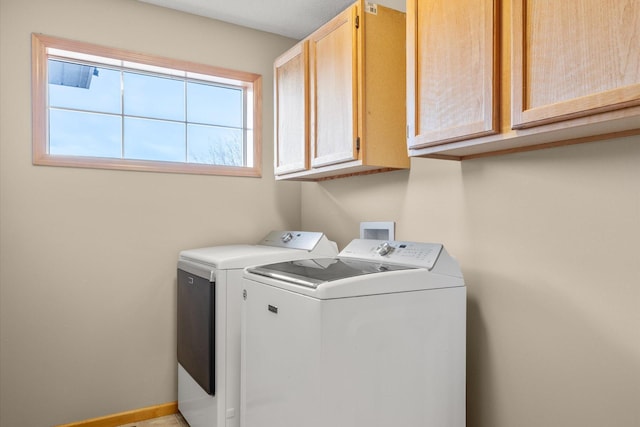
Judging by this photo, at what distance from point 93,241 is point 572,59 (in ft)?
8.16

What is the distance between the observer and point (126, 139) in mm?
2719

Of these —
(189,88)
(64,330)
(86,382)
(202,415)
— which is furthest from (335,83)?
(86,382)

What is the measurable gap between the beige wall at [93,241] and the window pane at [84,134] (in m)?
0.15

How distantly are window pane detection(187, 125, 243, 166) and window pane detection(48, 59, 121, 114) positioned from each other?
1.65 feet

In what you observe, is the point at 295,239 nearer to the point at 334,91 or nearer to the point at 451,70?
the point at 334,91

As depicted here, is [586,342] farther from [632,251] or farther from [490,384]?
[490,384]

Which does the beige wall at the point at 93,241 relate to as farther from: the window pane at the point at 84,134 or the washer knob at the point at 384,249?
the washer knob at the point at 384,249

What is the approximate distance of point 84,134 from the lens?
2.61 metres

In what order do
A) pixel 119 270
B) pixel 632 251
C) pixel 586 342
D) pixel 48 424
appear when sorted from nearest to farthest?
pixel 632 251, pixel 586 342, pixel 48 424, pixel 119 270

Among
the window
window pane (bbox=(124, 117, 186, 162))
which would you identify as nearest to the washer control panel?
the window

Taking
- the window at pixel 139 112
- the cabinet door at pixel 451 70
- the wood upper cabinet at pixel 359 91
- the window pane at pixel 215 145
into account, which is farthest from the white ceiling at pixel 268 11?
the cabinet door at pixel 451 70

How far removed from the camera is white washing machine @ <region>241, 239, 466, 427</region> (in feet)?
4.62

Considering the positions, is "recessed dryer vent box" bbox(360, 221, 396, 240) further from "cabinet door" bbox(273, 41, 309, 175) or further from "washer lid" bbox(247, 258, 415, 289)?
"cabinet door" bbox(273, 41, 309, 175)

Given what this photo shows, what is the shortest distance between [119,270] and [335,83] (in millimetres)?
1679
